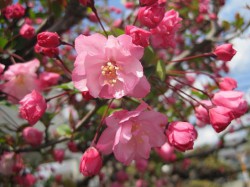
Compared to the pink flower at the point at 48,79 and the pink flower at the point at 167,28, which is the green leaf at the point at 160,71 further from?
the pink flower at the point at 48,79

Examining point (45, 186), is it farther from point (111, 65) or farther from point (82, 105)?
point (111, 65)

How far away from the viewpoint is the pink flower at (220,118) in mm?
1078

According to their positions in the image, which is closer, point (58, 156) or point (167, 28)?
point (167, 28)

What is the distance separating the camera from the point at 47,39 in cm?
108

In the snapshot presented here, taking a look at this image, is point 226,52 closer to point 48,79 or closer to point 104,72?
point 104,72

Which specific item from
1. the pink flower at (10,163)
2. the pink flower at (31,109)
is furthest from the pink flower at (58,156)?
the pink flower at (31,109)

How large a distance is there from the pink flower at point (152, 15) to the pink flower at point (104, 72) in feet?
0.38

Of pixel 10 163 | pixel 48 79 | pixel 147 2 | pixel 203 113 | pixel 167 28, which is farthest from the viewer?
pixel 10 163

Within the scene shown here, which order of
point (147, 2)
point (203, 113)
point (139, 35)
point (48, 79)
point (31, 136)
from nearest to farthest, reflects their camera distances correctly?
point (139, 35) → point (147, 2) → point (203, 113) → point (48, 79) → point (31, 136)

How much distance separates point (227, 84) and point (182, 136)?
0.37 meters

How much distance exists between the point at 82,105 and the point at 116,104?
651 millimetres

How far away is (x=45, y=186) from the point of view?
11.3 ft

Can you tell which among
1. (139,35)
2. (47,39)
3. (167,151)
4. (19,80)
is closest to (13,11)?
(19,80)

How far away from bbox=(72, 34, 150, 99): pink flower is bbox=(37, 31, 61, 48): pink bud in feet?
0.33
